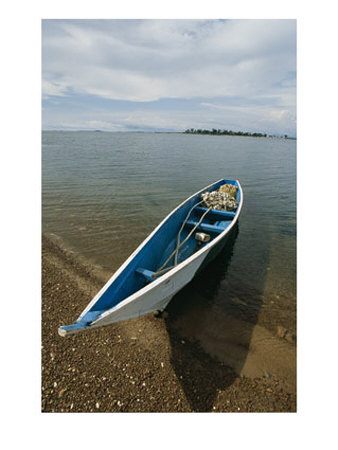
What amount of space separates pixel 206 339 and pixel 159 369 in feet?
3.59

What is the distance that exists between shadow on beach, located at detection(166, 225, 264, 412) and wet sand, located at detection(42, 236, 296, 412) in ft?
0.05

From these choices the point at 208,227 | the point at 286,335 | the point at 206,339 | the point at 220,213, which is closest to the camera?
the point at 206,339

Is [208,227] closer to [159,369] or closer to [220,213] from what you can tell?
[220,213]

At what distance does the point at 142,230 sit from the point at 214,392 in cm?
594

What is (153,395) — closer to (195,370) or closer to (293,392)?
(195,370)

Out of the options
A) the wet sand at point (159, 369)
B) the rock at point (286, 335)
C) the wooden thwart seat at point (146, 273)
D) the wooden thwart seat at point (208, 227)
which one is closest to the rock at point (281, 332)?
the rock at point (286, 335)

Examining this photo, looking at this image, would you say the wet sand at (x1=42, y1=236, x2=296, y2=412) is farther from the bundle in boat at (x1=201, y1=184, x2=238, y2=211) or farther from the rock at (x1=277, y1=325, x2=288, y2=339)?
the bundle in boat at (x1=201, y1=184, x2=238, y2=211)

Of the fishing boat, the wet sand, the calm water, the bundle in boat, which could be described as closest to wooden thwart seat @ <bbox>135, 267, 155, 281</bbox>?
the fishing boat

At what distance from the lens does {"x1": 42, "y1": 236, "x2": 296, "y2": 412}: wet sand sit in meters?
3.28

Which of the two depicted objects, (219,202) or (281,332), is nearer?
(281,332)

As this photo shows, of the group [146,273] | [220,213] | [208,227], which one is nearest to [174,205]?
[220,213]

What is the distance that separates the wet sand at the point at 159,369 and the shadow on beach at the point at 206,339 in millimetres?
16

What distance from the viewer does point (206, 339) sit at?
433 centimetres

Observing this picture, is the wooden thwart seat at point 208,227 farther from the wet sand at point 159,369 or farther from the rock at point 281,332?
the rock at point 281,332
